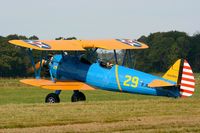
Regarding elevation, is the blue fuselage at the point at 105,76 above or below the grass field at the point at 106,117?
above

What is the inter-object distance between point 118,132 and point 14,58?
53031 millimetres

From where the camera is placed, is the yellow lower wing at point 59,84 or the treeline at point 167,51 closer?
the yellow lower wing at point 59,84

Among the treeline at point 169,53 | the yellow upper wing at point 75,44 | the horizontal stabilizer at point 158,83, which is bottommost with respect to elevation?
the horizontal stabilizer at point 158,83

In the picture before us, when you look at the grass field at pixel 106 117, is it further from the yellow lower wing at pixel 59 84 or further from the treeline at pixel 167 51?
the treeline at pixel 167 51

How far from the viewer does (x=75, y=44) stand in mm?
20500

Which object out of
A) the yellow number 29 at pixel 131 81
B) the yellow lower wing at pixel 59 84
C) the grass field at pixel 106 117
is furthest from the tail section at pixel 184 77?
the yellow lower wing at pixel 59 84

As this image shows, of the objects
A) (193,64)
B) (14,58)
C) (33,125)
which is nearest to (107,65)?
(33,125)

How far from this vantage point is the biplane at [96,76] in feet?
58.6

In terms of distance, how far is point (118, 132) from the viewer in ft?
35.3

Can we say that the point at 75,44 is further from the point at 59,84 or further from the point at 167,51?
the point at 167,51

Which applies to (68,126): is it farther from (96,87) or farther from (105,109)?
(96,87)

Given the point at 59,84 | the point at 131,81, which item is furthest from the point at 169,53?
the point at 131,81

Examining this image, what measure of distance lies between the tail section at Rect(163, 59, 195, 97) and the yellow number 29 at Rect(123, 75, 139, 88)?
3.76 feet

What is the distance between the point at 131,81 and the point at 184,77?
173 centimetres
